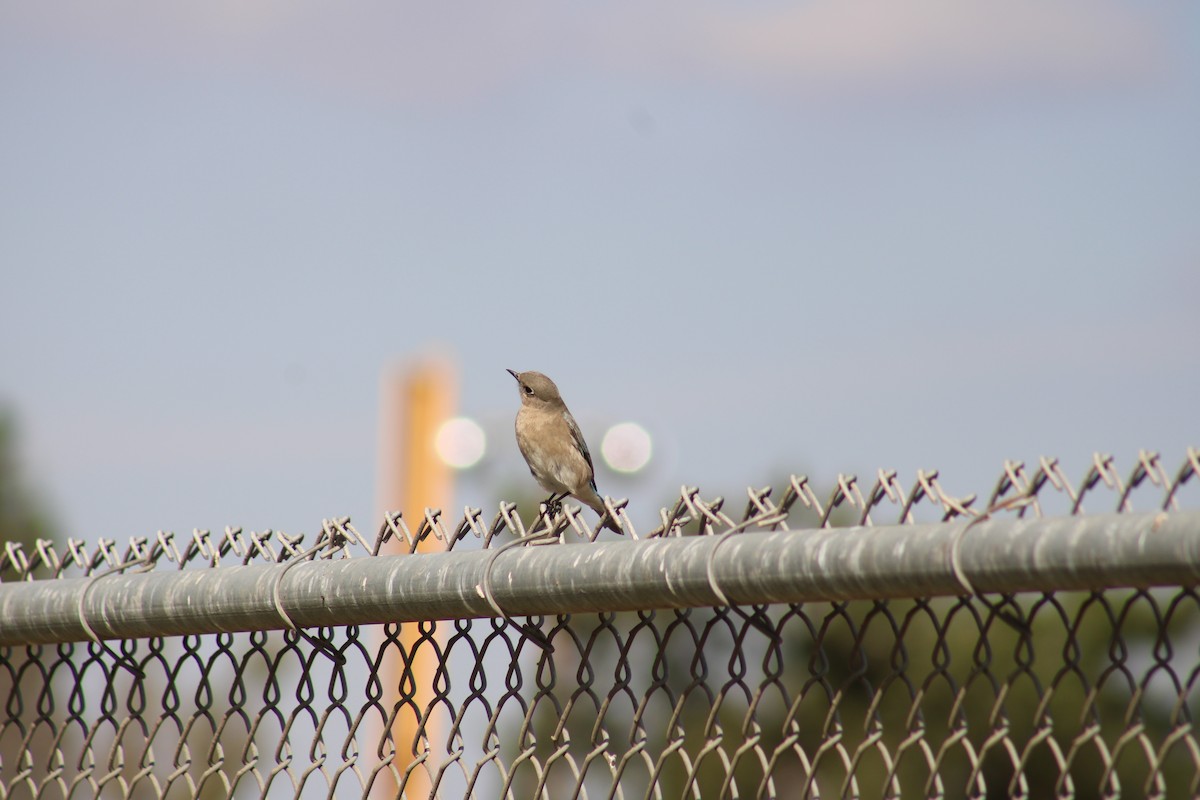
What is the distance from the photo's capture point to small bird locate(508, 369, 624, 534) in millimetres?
8070

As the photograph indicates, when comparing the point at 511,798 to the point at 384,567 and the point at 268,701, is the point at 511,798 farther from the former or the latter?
the point at 268,701

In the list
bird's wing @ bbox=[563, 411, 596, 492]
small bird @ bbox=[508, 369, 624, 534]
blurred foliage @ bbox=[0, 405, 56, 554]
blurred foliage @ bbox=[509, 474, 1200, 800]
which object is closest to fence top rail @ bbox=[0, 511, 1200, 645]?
blurred foliage @ bbox=[509, 474, 1200, 800]

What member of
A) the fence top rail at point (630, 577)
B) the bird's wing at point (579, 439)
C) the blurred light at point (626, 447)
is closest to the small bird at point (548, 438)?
the bird's wing at point (579, 439)

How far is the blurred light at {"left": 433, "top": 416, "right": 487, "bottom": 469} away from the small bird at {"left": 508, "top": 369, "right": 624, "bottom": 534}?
170 centimetres

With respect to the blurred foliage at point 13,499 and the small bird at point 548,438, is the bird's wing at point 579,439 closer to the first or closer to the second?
the small bird at point 548,438

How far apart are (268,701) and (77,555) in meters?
0.70

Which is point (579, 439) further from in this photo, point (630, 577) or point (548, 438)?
point (630, 577)

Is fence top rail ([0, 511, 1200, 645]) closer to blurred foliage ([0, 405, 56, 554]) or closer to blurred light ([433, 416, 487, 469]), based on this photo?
blurred light ([433, 416, 487, 469])

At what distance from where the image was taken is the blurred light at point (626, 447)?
9.17m

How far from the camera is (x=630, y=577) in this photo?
252 centimetres

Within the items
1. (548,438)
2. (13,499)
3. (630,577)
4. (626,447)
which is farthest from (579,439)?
(13,499)

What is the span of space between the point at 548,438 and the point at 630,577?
5565 mm

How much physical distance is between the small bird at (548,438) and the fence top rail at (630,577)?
465 cm

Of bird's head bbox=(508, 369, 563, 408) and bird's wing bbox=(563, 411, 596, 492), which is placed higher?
bird's head bbox=(508, 369, 563, 408)
